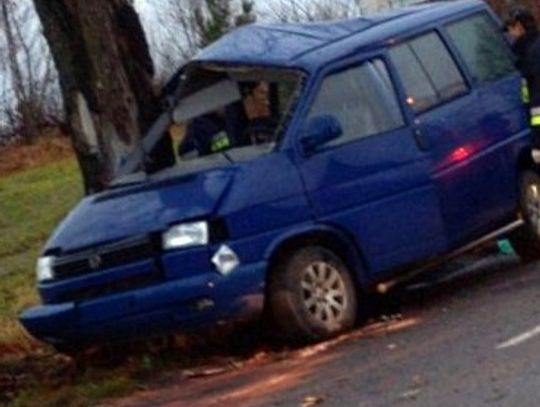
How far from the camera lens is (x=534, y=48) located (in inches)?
613

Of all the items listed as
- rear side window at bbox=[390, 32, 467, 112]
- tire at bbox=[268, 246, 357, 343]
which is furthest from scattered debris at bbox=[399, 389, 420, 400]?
rear side window at bbox=[390, 32, 467, 112]

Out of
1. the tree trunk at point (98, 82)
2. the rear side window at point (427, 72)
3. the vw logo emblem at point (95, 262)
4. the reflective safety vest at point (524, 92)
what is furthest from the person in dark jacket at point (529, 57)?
the vw logo emblem at point (95, 262)

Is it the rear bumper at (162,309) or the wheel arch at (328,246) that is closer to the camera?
the rear bumper at (162,309)

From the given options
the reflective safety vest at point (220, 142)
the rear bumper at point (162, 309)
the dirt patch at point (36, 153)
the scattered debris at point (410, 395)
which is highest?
the dirt patch at point (36, 153)

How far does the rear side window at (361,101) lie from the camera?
1246 centimetres

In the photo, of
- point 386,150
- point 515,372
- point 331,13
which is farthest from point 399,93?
point 331,13

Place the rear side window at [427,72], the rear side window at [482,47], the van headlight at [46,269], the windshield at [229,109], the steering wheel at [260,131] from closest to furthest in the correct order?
the van headlight at [46,269]
the steering wheel at [260,131]
the windshield at [229,109]
the rear side window at [427,72]
the rear side window at [482,47]

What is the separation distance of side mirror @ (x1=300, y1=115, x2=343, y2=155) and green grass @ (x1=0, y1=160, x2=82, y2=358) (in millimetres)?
2975

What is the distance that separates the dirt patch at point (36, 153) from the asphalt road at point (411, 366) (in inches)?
1137

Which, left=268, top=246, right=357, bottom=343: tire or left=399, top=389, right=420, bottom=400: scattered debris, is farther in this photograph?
left=268, top=246, right=357, bottom=343: tire

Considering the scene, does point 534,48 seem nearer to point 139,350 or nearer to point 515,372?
point 139,350

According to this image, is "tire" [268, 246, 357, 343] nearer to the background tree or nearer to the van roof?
the van roof

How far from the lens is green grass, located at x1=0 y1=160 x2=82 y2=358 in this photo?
1519 centimetres

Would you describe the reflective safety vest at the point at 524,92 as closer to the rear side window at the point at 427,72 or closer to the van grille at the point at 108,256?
the rear side window at the point at 427,72
